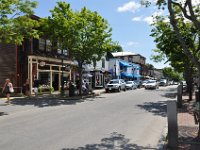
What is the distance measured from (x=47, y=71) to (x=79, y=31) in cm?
917

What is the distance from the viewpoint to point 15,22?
19.6m

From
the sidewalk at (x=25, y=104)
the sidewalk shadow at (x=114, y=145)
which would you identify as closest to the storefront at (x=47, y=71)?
the sidewalk at (x=25, y=104)

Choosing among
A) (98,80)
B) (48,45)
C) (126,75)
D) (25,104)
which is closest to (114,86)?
(48,45)

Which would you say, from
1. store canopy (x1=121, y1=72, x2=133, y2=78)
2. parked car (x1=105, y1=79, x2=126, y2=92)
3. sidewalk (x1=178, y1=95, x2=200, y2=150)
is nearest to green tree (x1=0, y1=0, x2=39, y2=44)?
sidewalk (x1=178, y1=95, x2=200, y2=150)

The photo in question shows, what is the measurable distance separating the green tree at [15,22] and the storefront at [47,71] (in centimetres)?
1568

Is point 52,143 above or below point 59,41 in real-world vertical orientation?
below

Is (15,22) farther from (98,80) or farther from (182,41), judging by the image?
(98,80)

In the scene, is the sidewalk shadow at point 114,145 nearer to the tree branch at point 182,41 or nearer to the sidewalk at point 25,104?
the tree branch at point 182,41

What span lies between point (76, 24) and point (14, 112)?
579 inches

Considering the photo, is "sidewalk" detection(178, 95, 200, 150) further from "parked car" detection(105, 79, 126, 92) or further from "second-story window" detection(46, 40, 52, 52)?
"parked car" detection(105, 79, 126, 92)

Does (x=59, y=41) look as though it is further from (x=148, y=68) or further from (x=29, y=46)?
(x=148, y=68)

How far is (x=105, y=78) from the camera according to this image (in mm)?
65188

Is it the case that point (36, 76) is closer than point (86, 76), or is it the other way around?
point (36, 76)

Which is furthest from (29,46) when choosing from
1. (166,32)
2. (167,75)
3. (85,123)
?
(167,75)
